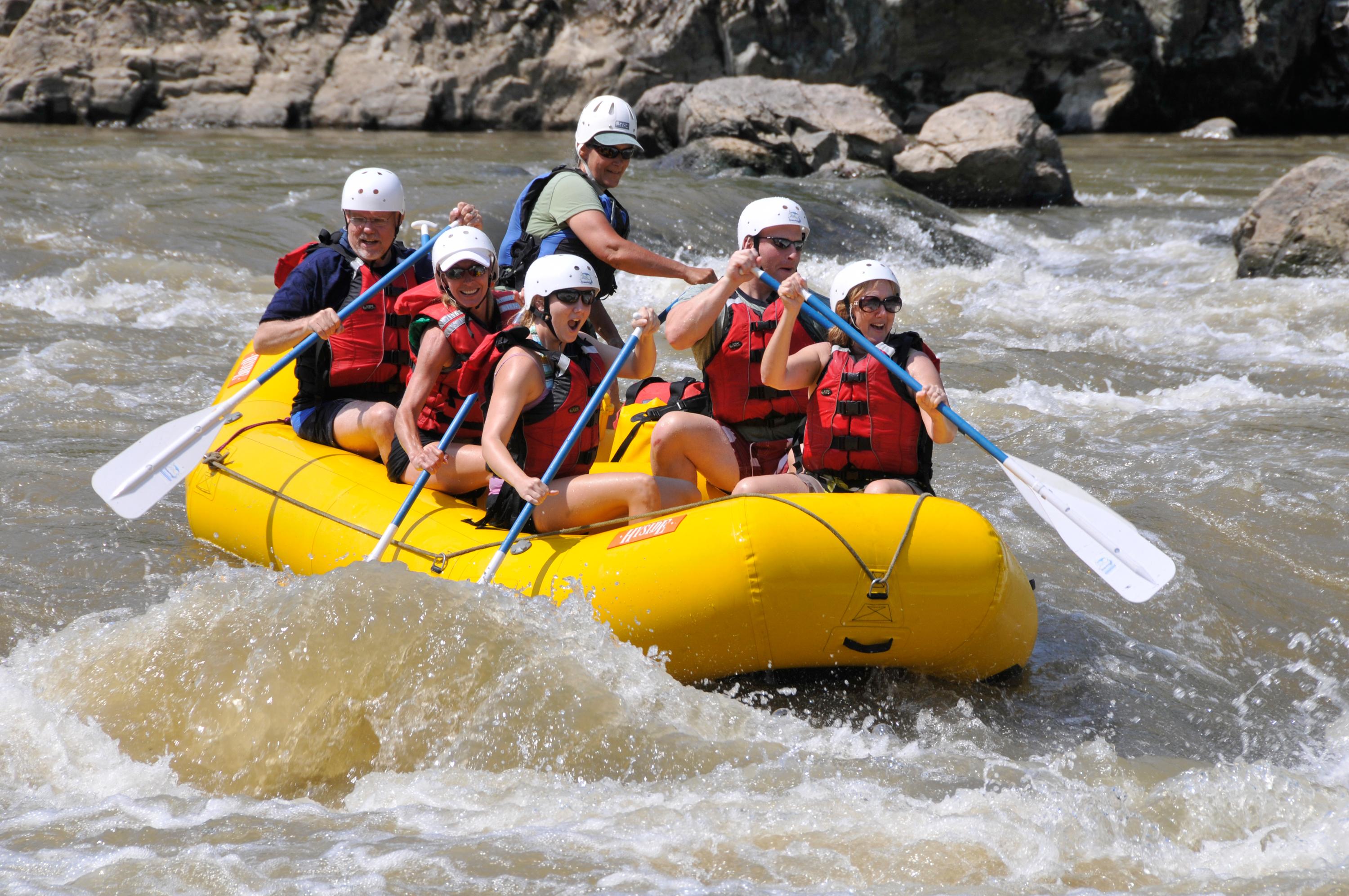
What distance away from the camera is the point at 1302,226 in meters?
10.3

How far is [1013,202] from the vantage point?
14.8 metres

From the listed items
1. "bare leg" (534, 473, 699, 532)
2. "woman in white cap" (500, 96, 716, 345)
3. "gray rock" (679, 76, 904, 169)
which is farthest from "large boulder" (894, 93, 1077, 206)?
"bare leg" (534, 473, 699, 532)

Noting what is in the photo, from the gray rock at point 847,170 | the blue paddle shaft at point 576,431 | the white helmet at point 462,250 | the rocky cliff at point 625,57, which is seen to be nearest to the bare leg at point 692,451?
the blue paddle shaft at point 576,431

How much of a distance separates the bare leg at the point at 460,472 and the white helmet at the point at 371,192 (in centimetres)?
103

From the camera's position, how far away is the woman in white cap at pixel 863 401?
4.06 metres

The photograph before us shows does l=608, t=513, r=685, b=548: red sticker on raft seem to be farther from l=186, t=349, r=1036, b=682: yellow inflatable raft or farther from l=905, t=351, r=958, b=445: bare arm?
l=905, t=351, r=958, b=445: bare arm

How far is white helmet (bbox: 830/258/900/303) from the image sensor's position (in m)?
4.08

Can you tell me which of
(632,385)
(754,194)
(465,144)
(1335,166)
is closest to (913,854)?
(632,385)

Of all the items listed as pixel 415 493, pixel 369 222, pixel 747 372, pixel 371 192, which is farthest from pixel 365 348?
pixel 747 372

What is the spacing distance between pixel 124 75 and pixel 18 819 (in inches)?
727

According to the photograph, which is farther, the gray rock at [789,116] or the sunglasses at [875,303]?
the gray rock at [789,116]

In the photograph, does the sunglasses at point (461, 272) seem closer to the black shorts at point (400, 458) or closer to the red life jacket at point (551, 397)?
the red life jacket at point (551, 397)

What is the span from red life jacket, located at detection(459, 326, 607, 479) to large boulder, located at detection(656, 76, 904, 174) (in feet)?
35.6

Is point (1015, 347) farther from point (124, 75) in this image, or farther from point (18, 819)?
point (124, 75)
